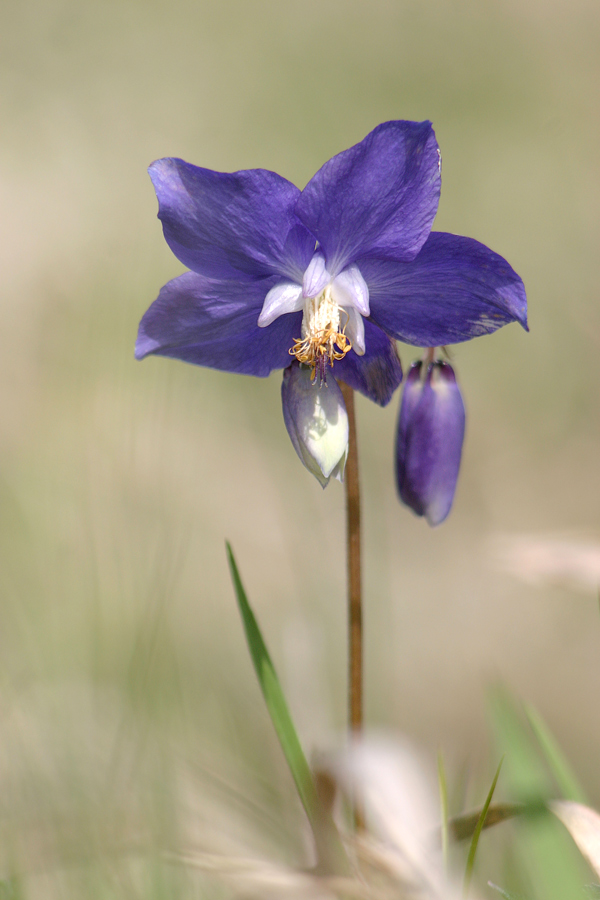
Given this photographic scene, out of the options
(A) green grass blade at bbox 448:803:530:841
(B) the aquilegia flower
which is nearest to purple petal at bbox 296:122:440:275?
(B) the aquilegia flower

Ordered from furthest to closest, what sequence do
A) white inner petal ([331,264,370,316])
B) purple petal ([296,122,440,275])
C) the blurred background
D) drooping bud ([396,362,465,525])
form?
the blurred background < drooping bud ([396,362,465,525]) < white inner petal ([331,264,370,316]) < purple petal ([296,122,440,275])

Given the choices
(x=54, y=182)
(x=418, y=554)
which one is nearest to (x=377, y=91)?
(x=54, y=182)

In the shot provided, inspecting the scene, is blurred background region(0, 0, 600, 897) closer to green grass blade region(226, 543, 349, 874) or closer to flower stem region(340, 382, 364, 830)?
green grass blade region(226, 543, 349, 874)

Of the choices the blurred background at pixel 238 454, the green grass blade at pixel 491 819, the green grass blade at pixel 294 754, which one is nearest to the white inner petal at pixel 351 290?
the green grass blade at pixel 294 754

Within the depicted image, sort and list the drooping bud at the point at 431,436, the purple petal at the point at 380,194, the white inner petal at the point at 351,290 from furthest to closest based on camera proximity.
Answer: the drooping bud at the point at 431,436, the white inner petal at the point at 351,290, the purple petal at the point at 380,194

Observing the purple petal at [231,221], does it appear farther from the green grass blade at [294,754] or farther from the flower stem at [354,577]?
the green grass blade at [294,754]

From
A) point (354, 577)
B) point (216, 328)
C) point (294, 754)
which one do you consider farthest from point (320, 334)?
point (294, 754)
